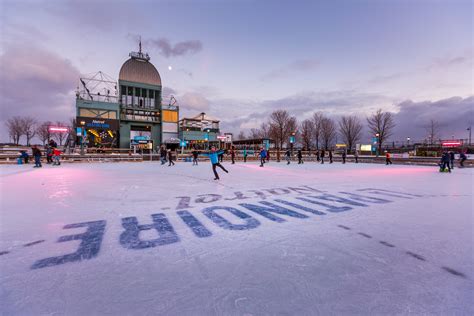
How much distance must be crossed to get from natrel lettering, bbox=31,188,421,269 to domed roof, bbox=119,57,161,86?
146 ft

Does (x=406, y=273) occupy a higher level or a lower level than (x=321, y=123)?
lower

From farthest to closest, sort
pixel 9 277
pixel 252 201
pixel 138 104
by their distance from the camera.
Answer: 1. pixel 138 104
2. pixel 252 201
3. pixel 9 277

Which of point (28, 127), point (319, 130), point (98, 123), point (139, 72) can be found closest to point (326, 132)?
point (319, 130)

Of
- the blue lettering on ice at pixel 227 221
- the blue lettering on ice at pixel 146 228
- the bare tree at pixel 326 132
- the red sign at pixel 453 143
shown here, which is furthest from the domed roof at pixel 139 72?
the red sign at pixel 453 143

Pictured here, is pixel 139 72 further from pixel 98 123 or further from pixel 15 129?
pixel 15 129

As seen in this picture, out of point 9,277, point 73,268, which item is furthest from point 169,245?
point 9,277

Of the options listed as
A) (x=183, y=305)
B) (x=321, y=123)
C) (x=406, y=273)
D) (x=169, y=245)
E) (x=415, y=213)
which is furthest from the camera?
(x=321, y=123)

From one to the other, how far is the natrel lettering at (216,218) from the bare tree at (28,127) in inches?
2577

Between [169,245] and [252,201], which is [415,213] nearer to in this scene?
[252,201]

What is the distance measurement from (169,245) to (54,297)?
1.28 metres

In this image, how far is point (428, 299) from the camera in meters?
1.92

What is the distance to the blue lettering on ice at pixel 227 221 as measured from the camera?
12.5ft

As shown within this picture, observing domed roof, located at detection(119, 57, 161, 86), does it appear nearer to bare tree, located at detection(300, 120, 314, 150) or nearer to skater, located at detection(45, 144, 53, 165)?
skater, located at detection(45, 144, 53, 165)

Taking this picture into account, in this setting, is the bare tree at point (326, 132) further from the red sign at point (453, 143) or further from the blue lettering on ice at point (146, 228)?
the blue lettering on ice at point (146, 228)
